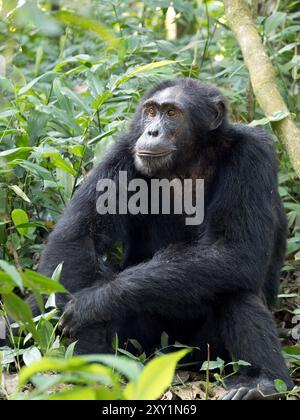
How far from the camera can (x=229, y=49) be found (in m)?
11.0

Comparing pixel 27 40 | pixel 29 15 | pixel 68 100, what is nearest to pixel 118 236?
pixel 68 100

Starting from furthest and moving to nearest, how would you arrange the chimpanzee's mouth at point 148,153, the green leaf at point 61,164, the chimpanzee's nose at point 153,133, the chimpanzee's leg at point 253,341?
the green leaf at point 61,164, the chimpanzee's nose at point 153,133, the chimpanzee's mouth at point 148,153, the chimpanzee's leg at point 253,341

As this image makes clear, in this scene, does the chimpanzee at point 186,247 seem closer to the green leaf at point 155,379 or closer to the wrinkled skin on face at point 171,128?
the wrinkled skin on face at point 171,128

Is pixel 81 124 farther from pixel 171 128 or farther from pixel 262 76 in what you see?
pixel 262 76

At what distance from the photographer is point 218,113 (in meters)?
7.18

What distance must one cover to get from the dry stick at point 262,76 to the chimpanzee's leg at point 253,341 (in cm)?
155

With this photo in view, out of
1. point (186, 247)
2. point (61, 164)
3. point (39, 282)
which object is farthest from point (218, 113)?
point (39, 282)

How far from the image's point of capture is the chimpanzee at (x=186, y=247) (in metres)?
6.18

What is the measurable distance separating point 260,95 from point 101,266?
235 cm

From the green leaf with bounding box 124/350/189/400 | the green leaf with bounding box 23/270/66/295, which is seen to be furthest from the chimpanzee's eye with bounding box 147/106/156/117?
the green leaf with bounding box 124/350/189/400

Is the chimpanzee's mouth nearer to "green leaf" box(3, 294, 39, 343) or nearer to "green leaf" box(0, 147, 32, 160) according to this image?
"green leaf" box(0, 147, 32, 160)

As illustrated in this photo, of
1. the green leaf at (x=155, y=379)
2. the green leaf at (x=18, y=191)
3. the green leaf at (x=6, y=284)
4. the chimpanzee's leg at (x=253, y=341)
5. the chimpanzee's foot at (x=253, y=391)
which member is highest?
the green leaf at (x=18, y=191)

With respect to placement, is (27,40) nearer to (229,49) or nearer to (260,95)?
(229,49)

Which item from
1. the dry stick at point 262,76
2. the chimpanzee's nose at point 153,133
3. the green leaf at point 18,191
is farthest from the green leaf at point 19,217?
the dry stick at point 262,76
